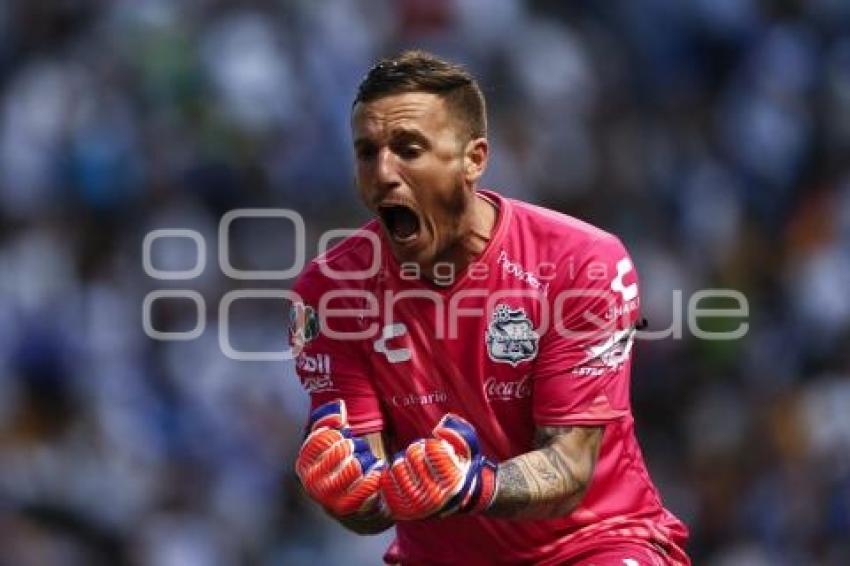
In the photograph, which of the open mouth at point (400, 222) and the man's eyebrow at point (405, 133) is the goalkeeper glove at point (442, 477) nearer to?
the open mouth at point (400, 222)

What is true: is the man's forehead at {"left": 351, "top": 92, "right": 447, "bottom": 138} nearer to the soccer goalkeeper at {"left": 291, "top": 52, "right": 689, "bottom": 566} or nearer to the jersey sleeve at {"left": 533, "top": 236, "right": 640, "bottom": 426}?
the soccer goalkeeper at {"left": 291, "top": 52, "right": 689, "bottom": 566}

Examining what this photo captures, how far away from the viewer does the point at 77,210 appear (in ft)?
42.9

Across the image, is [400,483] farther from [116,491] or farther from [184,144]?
[184,144]

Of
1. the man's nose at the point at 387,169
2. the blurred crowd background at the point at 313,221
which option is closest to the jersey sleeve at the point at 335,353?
the man's nose at the point at 387,169

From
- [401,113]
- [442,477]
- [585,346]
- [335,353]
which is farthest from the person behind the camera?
[335,353]

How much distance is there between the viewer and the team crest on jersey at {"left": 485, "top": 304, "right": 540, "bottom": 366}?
6188 mm

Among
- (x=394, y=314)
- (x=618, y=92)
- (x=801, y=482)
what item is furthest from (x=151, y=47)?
(x=394, y=314)

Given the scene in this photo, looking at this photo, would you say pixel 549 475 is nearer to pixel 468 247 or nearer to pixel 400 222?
pixel 468 247

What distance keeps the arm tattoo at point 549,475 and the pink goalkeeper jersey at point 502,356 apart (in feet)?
0.18

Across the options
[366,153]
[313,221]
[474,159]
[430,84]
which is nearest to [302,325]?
[366,153]

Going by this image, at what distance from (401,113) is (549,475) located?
118 centimetres

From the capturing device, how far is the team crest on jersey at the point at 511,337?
6.19 m

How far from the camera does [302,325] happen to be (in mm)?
6441

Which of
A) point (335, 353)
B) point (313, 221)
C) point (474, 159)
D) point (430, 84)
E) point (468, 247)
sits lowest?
point (313, 221)
